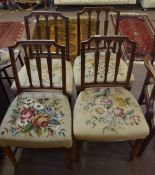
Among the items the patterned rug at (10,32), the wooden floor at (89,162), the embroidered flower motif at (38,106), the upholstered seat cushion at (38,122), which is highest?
the embroidered flower motif at (38,106)

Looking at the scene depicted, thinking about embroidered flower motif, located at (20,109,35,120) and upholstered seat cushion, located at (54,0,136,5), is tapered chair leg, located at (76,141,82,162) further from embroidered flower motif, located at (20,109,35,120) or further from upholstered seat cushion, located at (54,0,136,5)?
upholstered seat cushion, located at (54,0,136,5)

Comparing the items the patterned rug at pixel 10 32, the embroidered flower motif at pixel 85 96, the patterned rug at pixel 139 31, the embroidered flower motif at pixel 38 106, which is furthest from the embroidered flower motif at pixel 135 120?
the patterned rug at pixel 10 32

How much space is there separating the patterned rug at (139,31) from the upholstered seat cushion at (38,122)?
154 cm

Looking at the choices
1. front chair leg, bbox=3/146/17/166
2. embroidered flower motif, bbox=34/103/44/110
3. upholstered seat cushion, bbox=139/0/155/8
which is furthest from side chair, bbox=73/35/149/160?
upholstered seat cushion, bbox=139/0/155/8

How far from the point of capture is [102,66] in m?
1.92

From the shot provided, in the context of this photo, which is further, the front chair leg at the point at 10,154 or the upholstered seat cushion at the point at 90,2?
the upholstered seat cushion at the point at 90,2

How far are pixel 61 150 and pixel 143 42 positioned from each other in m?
2.00

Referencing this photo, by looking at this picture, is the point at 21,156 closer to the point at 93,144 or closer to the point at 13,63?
the point at 93,144

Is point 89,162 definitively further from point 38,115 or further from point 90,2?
point 90,2

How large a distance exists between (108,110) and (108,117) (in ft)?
0.20

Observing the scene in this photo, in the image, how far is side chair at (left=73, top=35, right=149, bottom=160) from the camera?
143 cm

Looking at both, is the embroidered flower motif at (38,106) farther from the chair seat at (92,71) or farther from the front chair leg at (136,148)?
the front chair leg at (136,148)

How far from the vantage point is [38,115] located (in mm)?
1507

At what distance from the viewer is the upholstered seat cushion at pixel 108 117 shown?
1.42 metres
